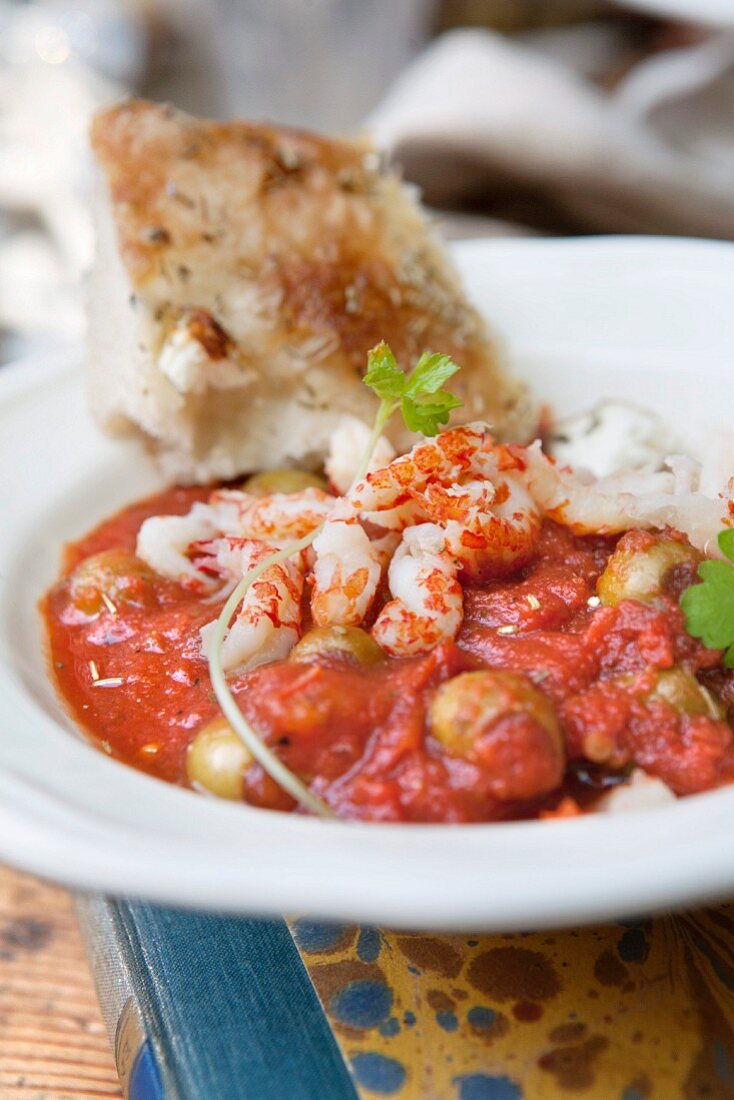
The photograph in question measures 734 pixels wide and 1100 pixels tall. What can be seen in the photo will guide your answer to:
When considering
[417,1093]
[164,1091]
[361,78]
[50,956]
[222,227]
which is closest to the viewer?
[417,1093]

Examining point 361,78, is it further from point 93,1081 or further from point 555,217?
point 93,1081

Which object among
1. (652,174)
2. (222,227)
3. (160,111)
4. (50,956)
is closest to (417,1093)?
(50,956)

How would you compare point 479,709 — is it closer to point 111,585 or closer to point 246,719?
point 246,719

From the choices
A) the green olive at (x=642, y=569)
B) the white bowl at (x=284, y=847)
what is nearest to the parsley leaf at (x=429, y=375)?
the green olive at (x=642, y=569)

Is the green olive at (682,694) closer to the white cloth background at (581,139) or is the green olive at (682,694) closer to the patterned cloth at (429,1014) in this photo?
the patterned cloth at (429,1014)

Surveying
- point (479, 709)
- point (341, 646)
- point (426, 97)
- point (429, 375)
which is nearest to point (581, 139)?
point (426, 97)
